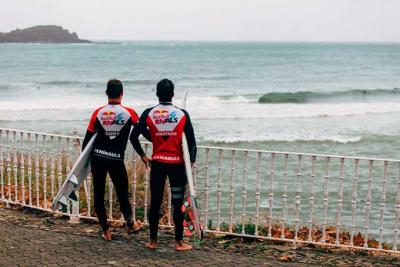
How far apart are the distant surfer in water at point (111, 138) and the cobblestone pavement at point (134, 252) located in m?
0.53

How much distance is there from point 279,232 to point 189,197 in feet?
6.57

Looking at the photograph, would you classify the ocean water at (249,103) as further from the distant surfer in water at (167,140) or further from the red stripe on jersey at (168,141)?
the red stripe on jersey at (168,141)

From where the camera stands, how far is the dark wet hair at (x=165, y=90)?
21.5 feet

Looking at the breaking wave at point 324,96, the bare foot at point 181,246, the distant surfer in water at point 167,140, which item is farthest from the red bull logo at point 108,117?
the breaking wave at point 324,96

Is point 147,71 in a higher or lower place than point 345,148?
higher

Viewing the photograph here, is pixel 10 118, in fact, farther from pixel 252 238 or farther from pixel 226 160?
pixel 252 238

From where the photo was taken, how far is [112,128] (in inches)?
270

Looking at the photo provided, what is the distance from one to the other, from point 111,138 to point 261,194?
726cm

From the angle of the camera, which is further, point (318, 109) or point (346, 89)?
point (346, 89)

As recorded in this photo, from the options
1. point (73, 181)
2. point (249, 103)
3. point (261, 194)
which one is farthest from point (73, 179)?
point (249, 103)

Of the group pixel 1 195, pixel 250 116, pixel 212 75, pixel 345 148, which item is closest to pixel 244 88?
pixel 212 75

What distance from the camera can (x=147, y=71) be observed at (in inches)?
2781

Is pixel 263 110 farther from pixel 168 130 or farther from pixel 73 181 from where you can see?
pixel 168 130

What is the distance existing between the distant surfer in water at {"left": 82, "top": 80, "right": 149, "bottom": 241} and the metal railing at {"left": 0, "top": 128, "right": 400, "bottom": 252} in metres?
0.75
